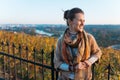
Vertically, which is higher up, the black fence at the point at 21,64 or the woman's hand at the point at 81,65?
the woman's hand at the point at 81,65

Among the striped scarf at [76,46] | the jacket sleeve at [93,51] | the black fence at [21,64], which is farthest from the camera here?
the black fence at [21,64]

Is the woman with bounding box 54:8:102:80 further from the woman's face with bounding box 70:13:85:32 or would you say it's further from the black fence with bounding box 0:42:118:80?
the black fence with bounding box 0:42:118:80

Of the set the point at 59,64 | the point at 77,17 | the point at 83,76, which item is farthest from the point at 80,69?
the point at 77,17

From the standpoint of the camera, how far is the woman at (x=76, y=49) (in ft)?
9.35

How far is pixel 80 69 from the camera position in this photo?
2.89 metres

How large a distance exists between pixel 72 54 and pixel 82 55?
4.7 inches

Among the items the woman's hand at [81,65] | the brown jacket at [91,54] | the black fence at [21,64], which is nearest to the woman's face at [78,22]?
the brown jacket at [91,54]

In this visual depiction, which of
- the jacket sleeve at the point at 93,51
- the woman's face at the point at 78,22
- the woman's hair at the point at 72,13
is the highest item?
the woman's hair at the point at 72,13

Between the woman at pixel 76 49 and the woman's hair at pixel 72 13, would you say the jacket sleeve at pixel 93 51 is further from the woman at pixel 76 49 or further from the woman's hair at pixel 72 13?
the woman's hair at pixel 72 13

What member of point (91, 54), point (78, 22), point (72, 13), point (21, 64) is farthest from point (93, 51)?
point (21, 64)

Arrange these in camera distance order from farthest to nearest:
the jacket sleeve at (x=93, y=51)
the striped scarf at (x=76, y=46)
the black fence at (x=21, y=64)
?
the black fence at (x=21, y=64) → the jacket sleeve at (x=93, y=51) → the striped scarf at (x=76, y=46)

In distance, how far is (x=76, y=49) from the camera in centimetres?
291

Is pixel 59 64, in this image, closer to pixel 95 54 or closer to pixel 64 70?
pixel 64 70

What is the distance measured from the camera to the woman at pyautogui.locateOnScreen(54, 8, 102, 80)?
285 cm
